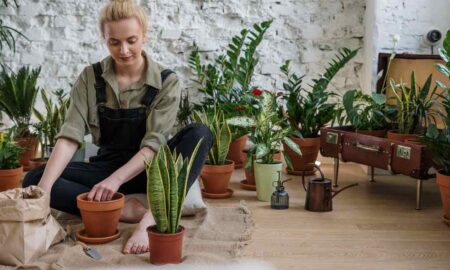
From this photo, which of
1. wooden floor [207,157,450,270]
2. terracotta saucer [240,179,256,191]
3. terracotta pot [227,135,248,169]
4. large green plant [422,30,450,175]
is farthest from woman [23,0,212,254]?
terracotta pot [227,135,248,169]

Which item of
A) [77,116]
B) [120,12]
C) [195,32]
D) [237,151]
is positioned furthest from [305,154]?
[120,12]

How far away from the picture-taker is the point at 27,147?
4.26 metres

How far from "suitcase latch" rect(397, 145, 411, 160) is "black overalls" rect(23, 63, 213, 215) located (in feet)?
3.76

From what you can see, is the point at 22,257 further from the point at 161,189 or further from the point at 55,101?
the point at 55,101

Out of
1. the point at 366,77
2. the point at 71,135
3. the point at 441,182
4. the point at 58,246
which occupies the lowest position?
the point at 58,246

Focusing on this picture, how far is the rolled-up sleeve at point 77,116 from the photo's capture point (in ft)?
9.22

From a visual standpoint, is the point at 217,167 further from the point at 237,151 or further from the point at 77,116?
the point at 77,116

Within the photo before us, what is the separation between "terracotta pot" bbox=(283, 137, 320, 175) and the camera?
4.15 metres

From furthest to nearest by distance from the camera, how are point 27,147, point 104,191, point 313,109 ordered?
point 27,147, point 313,109, point 104,191

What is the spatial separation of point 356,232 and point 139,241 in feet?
3.39

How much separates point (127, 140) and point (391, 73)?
205 centimetres

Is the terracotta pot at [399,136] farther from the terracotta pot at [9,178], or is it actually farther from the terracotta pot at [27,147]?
the terracotta pot at [27,147]

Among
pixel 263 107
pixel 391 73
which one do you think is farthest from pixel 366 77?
pixel 263 107

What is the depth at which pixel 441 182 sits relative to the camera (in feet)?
10.3
